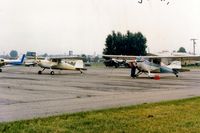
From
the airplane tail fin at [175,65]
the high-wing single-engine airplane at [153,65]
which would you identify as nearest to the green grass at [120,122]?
the high-wing single-engine airplane at [153,65]

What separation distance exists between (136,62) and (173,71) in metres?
4.96

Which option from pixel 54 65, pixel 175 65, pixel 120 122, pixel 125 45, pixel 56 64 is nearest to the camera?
pixel 120 122

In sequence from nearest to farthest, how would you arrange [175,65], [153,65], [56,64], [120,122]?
[120,122] < [153,65] < [175,65] < [56,64]

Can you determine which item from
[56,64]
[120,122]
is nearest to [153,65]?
[56,64]

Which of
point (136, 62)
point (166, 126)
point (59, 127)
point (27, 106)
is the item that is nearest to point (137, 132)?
point (166, 126)

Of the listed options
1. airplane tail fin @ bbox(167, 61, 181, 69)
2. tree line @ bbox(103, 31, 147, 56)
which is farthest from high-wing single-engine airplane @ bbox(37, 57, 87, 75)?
tree line @ bbox(103, 31, 147, 56)

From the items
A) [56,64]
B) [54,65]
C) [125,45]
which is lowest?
[54,65]

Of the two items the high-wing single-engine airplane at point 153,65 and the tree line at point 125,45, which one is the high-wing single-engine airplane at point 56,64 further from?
the tree line at point 125,45

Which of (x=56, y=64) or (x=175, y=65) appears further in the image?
(x=56, y=64)

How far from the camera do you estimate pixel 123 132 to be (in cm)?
961

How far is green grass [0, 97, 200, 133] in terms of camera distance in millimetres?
9875

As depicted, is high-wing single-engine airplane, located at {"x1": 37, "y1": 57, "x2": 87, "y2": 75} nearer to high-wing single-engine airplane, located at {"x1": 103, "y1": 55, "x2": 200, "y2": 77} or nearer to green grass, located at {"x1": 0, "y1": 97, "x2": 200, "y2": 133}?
high-wing single-engine airplane, located at {"x1": 103, "y1": 55, "x2": 200, "y2": 77}

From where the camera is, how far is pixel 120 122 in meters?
11.1

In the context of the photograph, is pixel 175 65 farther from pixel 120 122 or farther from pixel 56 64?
pixel 120 122
